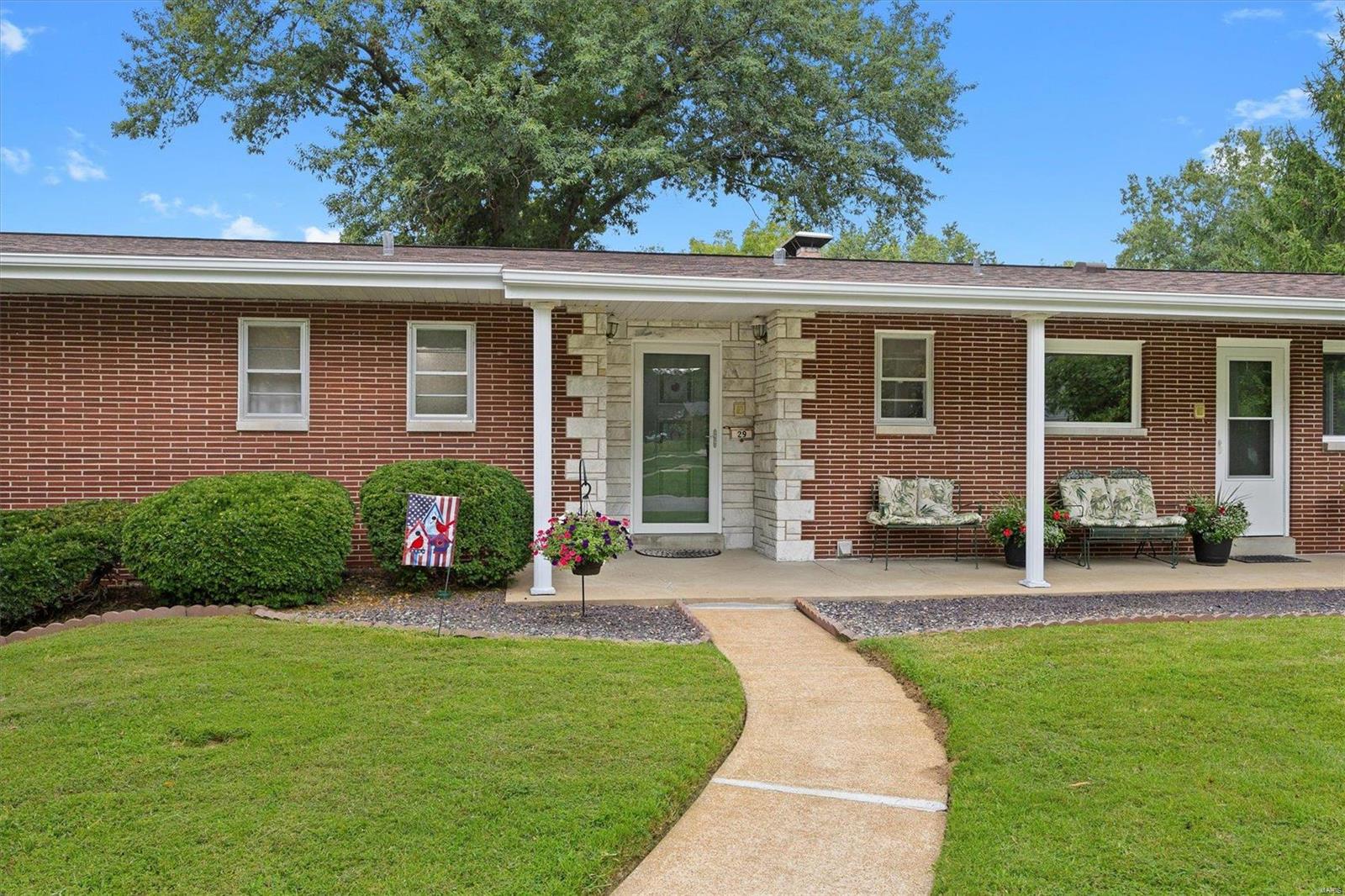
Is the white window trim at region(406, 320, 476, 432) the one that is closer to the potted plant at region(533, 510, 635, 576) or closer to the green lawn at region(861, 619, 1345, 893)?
the potted plant at region(533, 510, 635, 576)

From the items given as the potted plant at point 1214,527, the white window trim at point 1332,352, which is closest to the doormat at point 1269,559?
the potted plant at point 1214,527

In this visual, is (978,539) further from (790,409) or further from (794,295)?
(794,295)

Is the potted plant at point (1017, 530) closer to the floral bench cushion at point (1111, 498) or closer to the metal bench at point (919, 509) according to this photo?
the metal bench at point (919, 509)

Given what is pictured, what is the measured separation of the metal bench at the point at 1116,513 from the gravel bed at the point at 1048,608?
1251 mm

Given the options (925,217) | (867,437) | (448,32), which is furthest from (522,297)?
(925,217)

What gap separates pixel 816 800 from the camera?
11.8 ft

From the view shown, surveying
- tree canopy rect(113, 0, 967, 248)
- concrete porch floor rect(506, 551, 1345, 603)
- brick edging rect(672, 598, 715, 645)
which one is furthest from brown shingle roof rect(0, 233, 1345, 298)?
tree canopy rect(113, 0, 967, 248)

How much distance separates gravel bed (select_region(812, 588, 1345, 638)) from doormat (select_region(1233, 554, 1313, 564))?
161 centimetres

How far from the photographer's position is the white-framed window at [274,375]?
8664 mm

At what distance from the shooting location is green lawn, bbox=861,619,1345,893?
2.96 meters

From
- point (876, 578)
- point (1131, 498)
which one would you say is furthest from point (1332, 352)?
point (876, 578)

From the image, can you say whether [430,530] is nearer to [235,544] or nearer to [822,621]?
[235,544]

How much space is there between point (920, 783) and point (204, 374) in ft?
24.8

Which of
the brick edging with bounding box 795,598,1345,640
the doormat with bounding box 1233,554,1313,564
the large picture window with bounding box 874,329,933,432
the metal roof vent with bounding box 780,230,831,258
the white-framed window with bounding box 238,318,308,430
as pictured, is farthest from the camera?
the metal roof vent with bounding box 780,230,831,258
